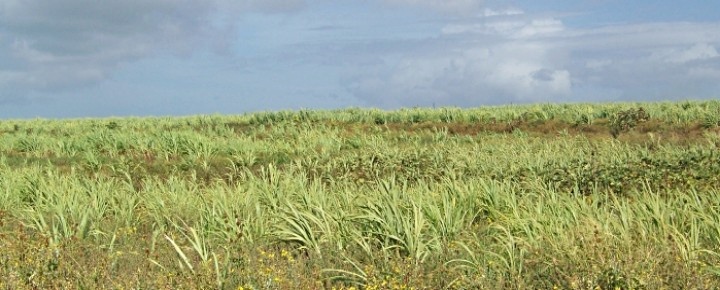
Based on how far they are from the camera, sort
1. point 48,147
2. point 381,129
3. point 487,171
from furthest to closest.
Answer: point 381,129 → point 48,147 → point 487,171

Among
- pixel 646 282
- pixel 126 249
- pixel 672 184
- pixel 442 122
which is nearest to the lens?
pixel 646 282

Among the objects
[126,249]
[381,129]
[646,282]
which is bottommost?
[646,282]

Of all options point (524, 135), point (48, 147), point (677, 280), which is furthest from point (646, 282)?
point (48, 147)

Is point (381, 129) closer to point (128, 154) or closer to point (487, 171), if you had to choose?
point (128, 154)

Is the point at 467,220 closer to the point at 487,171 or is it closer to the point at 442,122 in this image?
the point at 487,171

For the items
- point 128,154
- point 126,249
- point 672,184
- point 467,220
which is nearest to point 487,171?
point 672,184

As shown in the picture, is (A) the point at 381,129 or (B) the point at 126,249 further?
(A) the point at 381,129

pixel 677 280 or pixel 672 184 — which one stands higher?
pixel 672 184

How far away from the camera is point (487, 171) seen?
1154cm

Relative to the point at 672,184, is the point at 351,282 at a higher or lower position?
lower

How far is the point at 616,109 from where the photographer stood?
82.7 feet

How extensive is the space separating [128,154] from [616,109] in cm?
1559

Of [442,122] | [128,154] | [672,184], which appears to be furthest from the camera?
[442,122]

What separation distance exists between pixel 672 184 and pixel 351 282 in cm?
649
